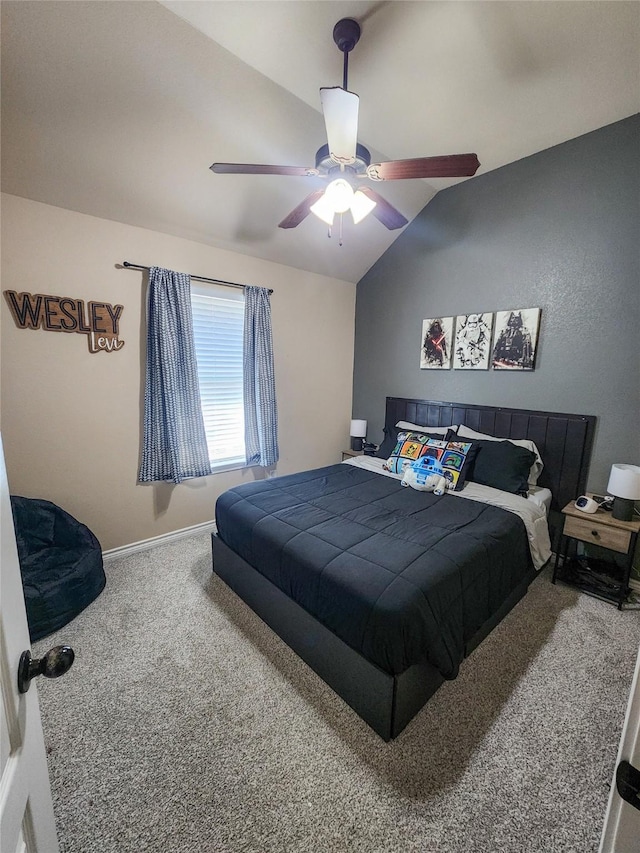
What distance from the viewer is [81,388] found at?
2.53 metres

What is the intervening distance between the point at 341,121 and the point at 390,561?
6.42ft

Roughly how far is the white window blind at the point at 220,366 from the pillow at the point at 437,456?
1560mm

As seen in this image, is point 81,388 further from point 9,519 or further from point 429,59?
point 429,59

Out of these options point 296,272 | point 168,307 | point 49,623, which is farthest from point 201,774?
point 296,272

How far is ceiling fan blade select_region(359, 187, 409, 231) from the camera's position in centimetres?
183

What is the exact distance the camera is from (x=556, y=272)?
8.68 ft

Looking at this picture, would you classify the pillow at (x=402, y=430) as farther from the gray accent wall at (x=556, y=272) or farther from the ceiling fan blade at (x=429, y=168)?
the ceiling fan blade at (x=429, y=168)

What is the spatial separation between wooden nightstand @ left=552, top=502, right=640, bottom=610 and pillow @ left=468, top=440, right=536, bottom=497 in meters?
0.35

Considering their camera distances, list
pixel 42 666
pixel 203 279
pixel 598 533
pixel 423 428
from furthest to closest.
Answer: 1. pixel 423 428
2. pixel 203 279
3. pixel 598 533
4. pixel 42 666

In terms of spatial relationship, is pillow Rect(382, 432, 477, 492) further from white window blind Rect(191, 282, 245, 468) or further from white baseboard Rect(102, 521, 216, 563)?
white baseboard Rect(102, 521, 216, 563)

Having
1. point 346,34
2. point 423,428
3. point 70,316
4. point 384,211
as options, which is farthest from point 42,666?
point 423,428

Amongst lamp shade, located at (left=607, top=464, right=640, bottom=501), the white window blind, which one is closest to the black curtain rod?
the white window blind

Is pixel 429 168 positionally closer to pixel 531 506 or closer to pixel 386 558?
pixel 386 558

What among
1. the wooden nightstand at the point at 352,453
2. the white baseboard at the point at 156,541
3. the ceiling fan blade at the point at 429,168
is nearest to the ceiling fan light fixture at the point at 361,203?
the ceiling fan blade at the point at 429,168
